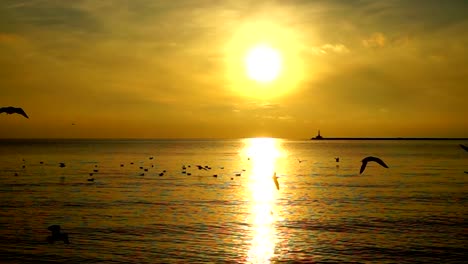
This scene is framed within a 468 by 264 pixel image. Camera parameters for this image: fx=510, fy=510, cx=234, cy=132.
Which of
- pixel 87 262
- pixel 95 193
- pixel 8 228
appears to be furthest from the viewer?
pixel 95 193

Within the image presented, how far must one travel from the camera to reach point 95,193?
58750 mm

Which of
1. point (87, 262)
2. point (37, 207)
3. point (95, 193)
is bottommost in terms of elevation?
point (87, 262)

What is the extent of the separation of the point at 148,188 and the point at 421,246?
40150 mm

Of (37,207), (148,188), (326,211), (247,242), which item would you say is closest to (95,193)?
(148,188)

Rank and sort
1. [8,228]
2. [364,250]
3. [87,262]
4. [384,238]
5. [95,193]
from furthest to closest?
[95,193], [8,228], [384,238], [364,250], [87,262]

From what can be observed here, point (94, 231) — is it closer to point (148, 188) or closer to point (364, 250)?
point (364, 250)

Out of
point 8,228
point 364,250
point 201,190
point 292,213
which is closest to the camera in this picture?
point 364,250

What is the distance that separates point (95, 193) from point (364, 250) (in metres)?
36.9

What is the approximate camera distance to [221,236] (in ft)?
111

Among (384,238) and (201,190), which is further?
(201,190)

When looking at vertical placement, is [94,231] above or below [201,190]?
below

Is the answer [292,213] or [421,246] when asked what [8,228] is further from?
[421,246]

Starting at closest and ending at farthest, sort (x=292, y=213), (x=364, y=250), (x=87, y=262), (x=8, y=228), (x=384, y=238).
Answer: (x=87, y=262) < (x=364, y=250) < (x=384, y=238) < (x=8, y=228) < (x=292, y=213)

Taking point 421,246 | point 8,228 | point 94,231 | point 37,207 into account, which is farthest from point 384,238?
point 37,207
